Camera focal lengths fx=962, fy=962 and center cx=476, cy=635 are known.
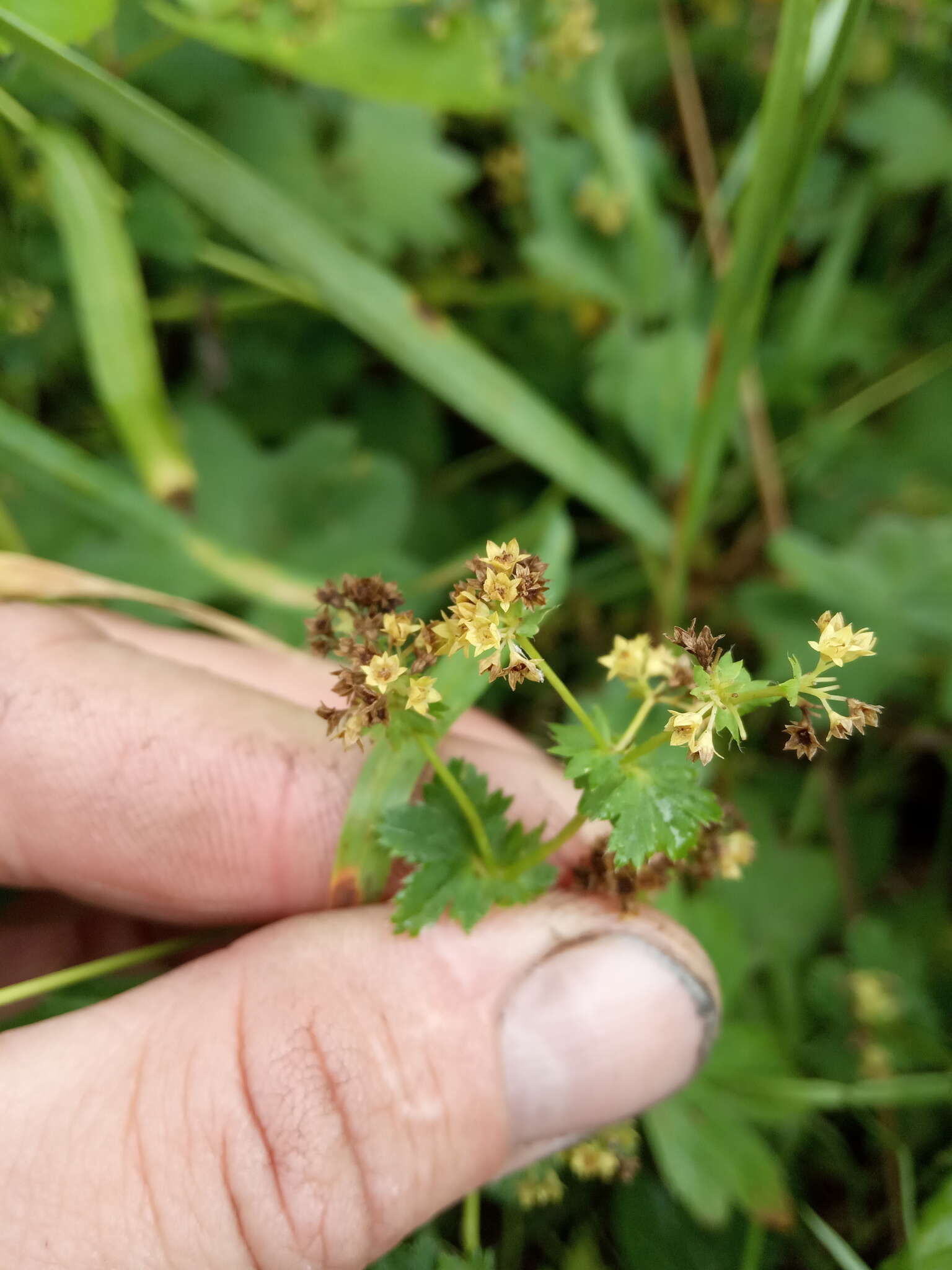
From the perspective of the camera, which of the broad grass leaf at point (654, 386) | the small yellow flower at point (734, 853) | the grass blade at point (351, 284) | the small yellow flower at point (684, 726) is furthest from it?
the broad grass leaf at point (654, 386)

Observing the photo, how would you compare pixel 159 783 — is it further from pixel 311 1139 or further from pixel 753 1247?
Answer: pixel 753 1247

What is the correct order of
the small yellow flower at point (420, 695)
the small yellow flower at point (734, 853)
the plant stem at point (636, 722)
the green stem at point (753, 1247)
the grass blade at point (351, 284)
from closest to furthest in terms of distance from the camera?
the small yellow flower at point (420, 695)
the plant stem at point (636, 722)
the small yellow flower at point (734, 853)
the grass blade at point (351, 284)
the green stem at point (753, 1247)

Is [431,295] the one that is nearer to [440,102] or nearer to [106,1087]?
[440,102]

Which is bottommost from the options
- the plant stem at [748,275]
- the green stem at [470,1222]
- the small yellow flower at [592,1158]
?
the green stem at [470,1222]

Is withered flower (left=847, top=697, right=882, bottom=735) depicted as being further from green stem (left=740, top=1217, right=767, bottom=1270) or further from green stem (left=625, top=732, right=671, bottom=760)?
green stem (left=740, top=1217, right=767, bottom=1270)

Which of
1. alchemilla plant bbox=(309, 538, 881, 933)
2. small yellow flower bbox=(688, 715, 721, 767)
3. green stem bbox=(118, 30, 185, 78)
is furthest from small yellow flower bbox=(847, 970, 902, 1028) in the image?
green stem bbox=(118, 30, 185, 78)

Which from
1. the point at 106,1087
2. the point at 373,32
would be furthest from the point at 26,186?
the point at 106,1087

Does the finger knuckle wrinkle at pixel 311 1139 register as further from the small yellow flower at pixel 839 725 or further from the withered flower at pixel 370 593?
the small yellow flower at pixel 839 725

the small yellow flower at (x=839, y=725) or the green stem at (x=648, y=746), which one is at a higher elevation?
the green stem at (x=648, y=746)

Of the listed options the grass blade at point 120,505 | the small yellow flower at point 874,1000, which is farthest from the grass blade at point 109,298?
the small yellow flower at point 874,1000
